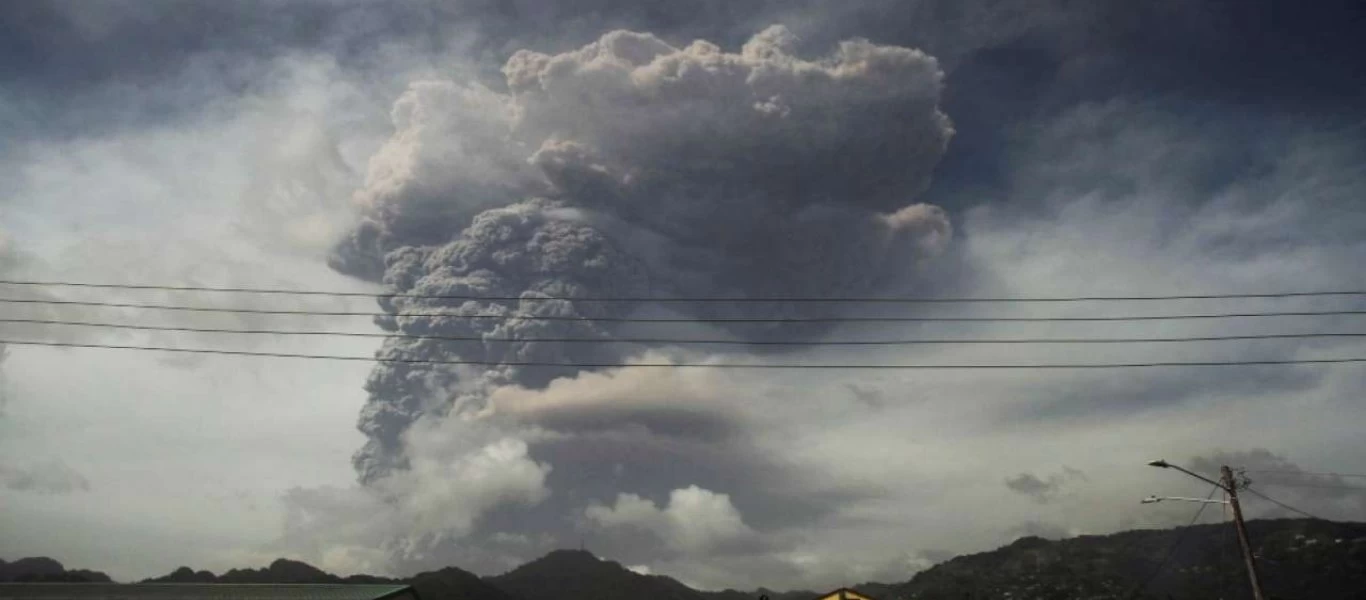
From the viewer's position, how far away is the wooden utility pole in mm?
28422

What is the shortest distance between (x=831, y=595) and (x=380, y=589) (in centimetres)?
3734

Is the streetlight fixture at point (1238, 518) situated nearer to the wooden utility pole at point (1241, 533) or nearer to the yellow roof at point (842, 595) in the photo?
the wooden utility pole at point (1241, 533)

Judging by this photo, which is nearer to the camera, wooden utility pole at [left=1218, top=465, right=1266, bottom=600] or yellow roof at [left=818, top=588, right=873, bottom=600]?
wooden utility pole at [left=1218, top=465, right=1266, bottom=600]

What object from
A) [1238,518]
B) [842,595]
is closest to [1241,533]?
[1238,518]

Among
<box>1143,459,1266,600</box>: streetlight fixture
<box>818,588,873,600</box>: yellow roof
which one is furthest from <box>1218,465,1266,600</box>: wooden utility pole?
<box>818,588,873,600</box>: yellow roof

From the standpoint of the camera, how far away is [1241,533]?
2950 centimetres

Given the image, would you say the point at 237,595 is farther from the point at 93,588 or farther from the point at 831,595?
the point at 831,595

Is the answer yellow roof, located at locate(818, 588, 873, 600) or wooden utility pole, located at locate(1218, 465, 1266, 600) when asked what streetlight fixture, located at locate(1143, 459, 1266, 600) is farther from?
yellow roof, located at locate(818, 588, 873, 600)

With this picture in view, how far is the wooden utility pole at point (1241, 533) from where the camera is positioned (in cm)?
2842

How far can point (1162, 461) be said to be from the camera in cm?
2891

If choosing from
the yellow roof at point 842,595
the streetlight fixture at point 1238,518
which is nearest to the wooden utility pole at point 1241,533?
the streetlight fixture at point 1238,518

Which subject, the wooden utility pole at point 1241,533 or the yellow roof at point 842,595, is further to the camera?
the yellow roof at point 842,595

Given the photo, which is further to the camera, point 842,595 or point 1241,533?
point 842,595

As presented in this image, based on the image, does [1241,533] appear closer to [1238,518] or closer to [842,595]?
[1238,518]
